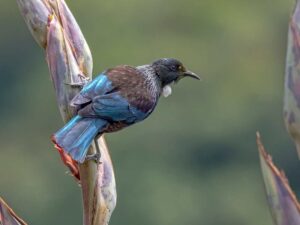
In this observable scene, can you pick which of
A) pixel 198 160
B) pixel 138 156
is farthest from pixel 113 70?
pixel 198 160

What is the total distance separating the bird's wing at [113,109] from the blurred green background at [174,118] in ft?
46.9

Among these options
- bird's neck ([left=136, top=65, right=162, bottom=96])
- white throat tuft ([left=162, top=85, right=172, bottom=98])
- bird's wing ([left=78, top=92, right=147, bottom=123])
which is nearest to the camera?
bird's wing ([left=78, top=92, right=147, bottom=123])

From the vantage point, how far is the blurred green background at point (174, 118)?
19.2m

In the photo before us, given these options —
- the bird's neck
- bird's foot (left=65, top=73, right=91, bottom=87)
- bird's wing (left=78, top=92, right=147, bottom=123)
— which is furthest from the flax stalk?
the bird's neck

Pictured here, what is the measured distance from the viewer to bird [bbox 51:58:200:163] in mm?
2174

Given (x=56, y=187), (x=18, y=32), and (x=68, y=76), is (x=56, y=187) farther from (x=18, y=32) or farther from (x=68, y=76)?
(x=68, y=76)

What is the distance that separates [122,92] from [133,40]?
836 inches

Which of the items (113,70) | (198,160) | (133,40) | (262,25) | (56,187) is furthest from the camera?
(262,25)

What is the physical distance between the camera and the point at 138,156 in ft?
66.7

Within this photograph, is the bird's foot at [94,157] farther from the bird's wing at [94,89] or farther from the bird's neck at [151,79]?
the bird's neck at [151,79]

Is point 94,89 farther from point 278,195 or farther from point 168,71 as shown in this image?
point 278,195

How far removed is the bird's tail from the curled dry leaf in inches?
17.8

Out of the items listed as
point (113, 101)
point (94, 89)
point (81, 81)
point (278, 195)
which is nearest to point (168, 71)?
point (113, 101)

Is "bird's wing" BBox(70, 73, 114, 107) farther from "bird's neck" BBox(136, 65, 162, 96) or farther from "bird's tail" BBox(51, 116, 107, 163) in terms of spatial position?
"bird's neck" BBox(136, 65, 162, 96)
